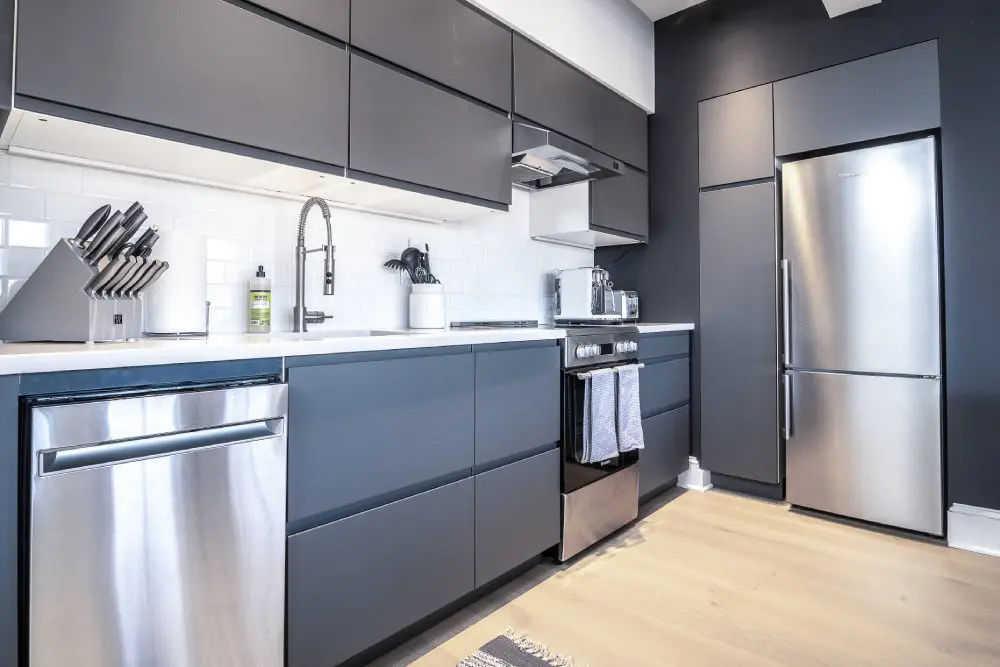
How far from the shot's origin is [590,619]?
6.04 feet

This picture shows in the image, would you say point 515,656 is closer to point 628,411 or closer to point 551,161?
point 628,411

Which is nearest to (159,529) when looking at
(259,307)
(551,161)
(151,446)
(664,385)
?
(151,446)

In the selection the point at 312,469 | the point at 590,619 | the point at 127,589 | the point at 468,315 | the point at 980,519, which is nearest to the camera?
the point at 127,589

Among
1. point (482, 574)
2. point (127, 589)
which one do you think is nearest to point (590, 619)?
point (482, 574)

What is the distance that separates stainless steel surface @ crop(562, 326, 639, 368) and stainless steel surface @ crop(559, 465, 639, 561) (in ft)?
1.73

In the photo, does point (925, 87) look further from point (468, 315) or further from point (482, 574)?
point (482, 574)

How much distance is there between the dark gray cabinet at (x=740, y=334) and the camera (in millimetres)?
2996

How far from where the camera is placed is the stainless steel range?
87.4 inches

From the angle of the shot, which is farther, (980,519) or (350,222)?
(980,519)

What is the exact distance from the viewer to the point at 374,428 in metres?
1.51

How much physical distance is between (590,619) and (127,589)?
1379mm

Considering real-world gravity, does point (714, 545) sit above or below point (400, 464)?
below

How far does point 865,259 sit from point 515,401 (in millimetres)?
1977

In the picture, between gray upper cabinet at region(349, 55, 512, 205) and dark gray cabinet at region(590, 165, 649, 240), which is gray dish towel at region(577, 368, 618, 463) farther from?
dark gray cabinet at region(590, 165, 649, 240)
